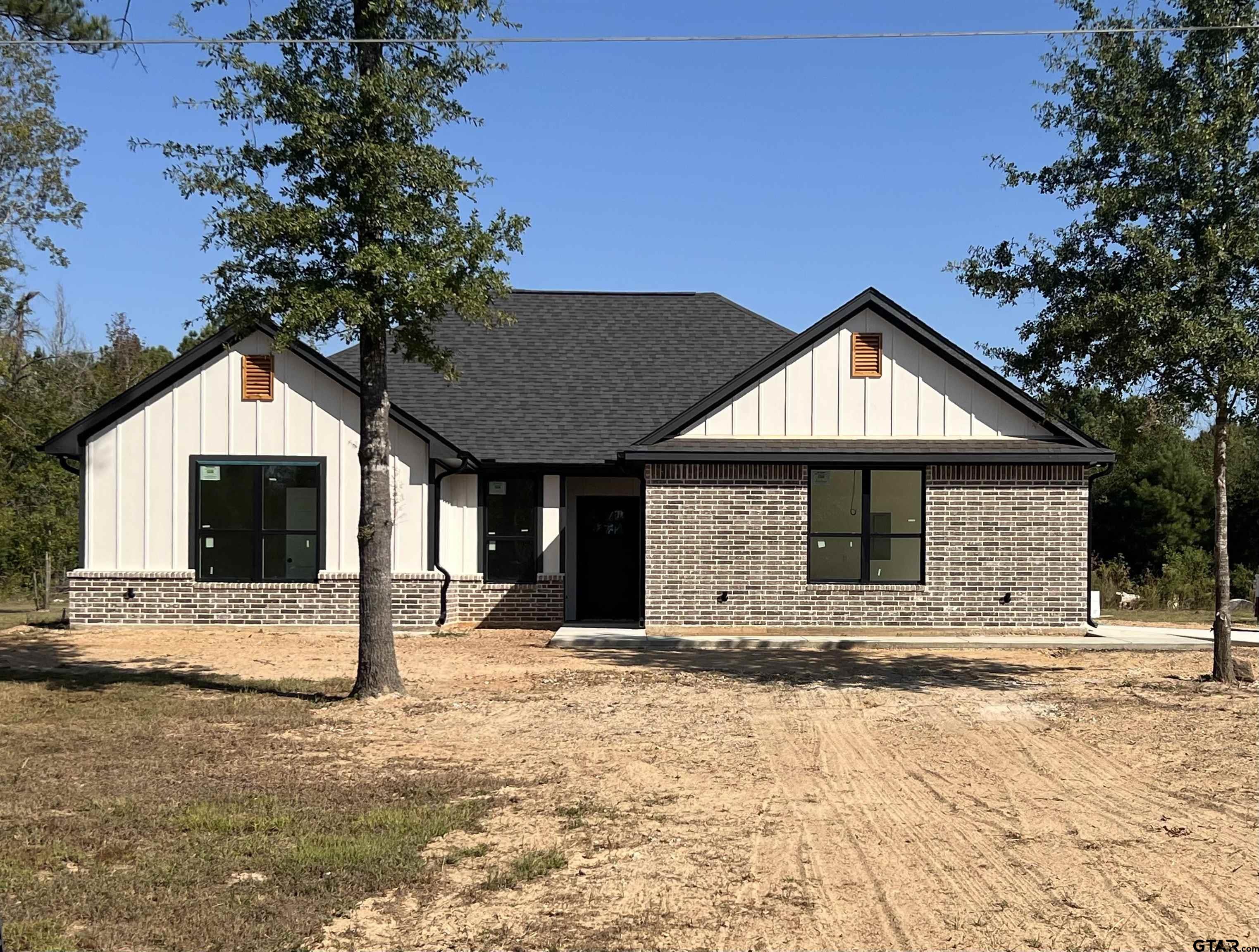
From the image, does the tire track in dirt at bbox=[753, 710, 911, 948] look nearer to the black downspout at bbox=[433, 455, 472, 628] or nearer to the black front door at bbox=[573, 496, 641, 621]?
the black downspout at bbox=[433, 455, 472, 628]

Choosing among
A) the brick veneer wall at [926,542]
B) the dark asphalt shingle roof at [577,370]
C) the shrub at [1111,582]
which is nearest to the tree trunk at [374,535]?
the brick veneer wall at [926,542]

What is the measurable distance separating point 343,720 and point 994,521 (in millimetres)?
11195

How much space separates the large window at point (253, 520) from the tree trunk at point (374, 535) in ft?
22.9

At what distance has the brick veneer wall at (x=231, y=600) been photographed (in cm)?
Answer: 1892

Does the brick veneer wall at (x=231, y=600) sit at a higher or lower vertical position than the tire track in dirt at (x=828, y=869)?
higher

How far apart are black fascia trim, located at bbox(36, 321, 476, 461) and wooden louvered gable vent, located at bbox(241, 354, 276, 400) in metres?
0.46

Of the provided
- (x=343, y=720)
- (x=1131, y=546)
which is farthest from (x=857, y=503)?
(x=1131, y=546)

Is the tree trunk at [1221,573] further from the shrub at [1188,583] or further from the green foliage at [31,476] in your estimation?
the green foliage at [31,476]

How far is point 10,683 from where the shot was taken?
43.0 ft

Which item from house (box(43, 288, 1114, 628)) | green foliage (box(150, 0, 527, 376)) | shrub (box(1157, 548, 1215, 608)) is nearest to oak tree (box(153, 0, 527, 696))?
green foliage (box(150, 0, 527, 376))

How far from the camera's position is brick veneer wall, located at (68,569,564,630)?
62.1 ft

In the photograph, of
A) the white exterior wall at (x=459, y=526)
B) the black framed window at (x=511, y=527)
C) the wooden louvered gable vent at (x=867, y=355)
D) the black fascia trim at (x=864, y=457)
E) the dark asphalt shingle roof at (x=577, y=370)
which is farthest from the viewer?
the dark asphalt shingle roof at (x=577, y=370)

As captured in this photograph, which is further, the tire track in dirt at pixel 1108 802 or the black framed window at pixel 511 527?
the black framed window at pixel 511 527

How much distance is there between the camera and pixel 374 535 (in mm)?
12336
